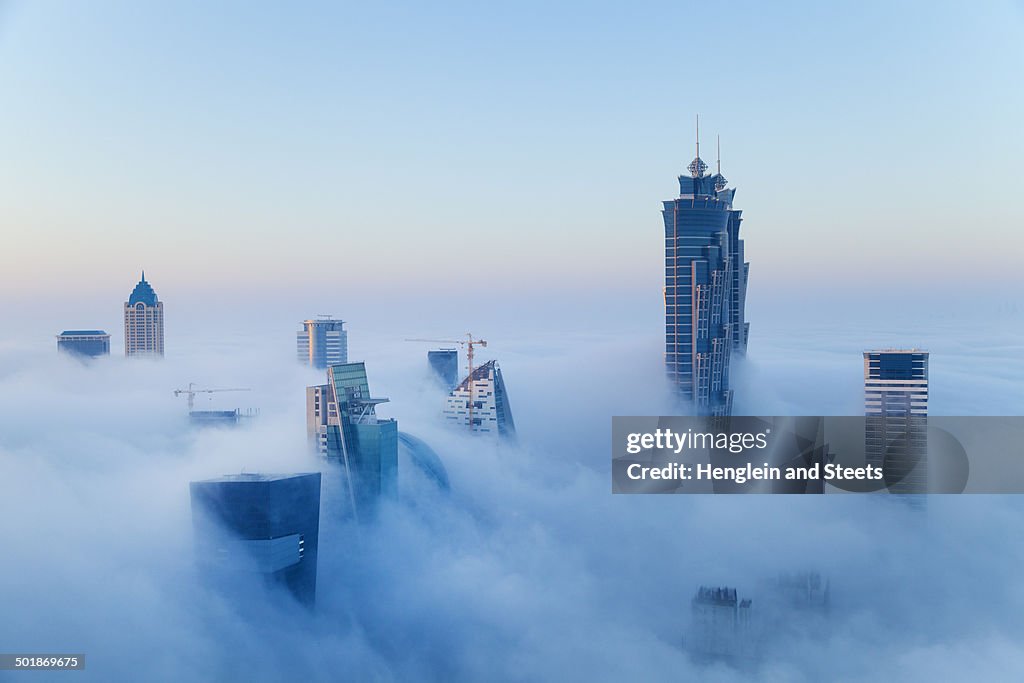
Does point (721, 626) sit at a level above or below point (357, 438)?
below

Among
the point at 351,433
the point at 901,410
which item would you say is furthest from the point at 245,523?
the point at 901,410

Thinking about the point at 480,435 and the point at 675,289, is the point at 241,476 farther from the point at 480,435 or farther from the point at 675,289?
the point at 675,289

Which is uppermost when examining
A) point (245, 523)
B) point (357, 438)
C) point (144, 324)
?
point (144, 324)

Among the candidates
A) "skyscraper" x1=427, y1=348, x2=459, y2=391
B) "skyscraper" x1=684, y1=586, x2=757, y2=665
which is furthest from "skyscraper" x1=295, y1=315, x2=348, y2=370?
"skyscraper" x1=684, y1=586, x2=757, y2=665

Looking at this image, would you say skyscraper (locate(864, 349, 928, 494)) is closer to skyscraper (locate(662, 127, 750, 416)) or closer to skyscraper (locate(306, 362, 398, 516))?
skyscraper (locate(662, 127, 750, 416))

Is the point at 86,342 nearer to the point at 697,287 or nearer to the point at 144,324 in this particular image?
the point at 144,324

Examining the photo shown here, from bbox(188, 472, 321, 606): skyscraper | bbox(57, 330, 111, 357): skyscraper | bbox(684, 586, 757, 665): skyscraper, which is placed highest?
bbox(57, 330, 111, 357): skyscraper
